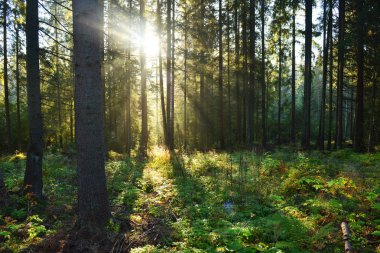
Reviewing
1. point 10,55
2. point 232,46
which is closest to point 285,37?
point 232,46

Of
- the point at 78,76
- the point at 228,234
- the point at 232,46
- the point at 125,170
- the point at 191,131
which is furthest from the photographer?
the point at 191,131

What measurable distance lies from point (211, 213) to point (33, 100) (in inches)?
207

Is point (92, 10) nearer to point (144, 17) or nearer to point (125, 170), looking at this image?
point (125, 170)

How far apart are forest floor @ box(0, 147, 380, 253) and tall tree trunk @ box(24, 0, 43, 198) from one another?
541mm

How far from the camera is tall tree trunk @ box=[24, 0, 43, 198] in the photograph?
7926 millimetres

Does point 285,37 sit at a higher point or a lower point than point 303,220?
higher

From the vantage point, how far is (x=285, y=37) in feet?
85.0

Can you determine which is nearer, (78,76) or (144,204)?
(78,76)

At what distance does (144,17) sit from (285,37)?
1325 cm

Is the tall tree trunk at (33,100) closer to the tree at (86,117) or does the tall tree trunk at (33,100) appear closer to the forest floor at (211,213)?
the forest floor at (211,213)

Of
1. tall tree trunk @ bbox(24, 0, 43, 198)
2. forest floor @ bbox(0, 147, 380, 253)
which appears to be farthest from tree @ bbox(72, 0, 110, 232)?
tall tree trunk @ bbox(24, 0, 43, 198)

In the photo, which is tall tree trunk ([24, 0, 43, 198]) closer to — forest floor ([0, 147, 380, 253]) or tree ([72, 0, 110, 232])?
forest floor ([0, 147, 380, 253])

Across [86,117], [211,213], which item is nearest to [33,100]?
[86,117]

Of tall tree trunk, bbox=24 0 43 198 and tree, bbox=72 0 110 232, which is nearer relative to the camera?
tree, bbox=72 0 110 232
